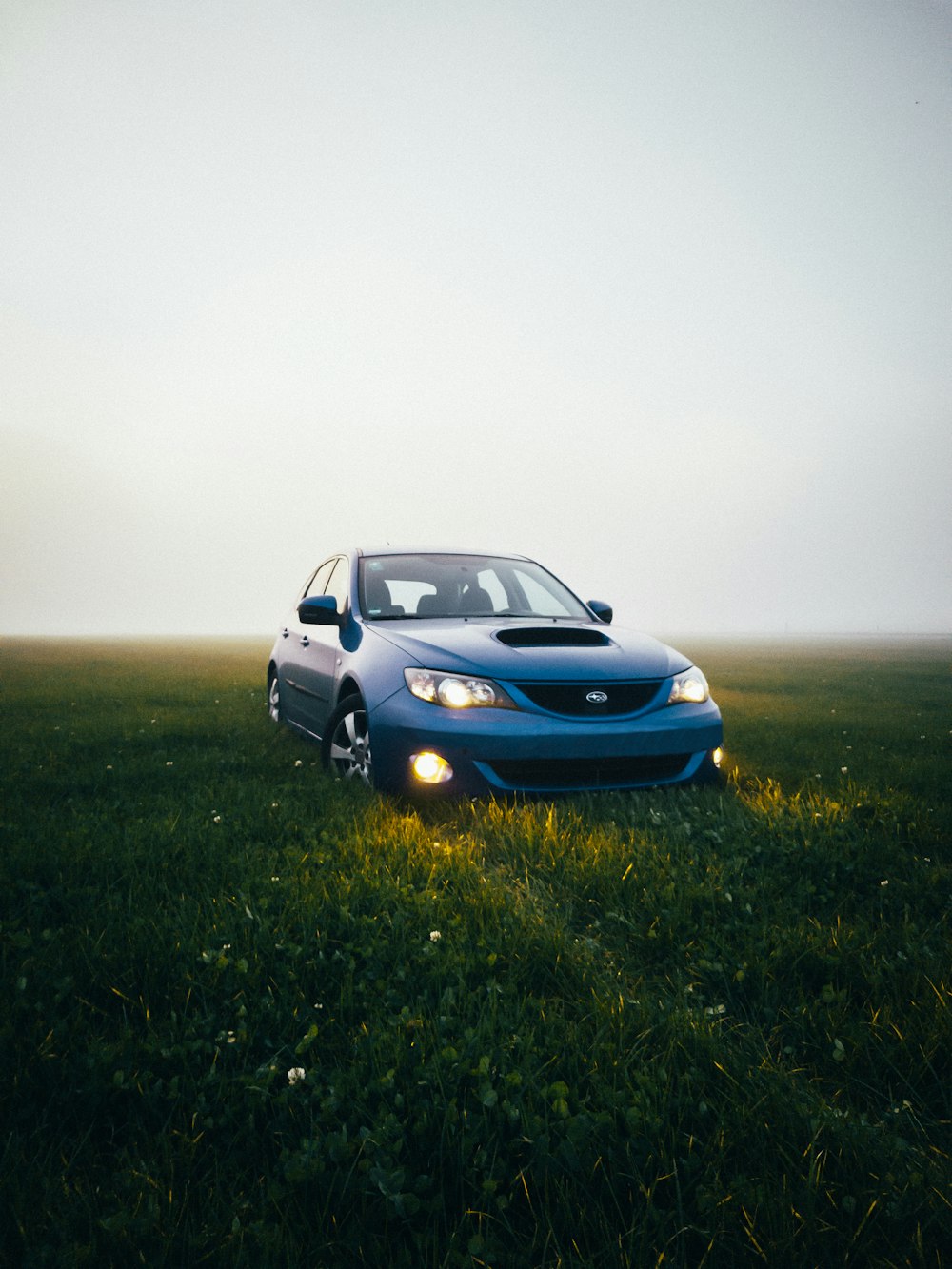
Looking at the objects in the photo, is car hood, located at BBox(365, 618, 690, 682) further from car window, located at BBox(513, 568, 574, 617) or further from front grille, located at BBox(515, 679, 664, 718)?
car window, located at BBox(513, 568, 574, 617)

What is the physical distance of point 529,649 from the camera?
14.5ft

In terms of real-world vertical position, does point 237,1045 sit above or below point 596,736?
below

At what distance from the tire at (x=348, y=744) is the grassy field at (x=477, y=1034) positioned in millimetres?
314

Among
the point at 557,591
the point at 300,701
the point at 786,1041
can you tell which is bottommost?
the point at 786,1041

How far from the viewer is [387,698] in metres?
4.26

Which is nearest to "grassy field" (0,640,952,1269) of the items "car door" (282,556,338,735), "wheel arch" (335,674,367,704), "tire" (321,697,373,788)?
"tire" (321,697,373,788)

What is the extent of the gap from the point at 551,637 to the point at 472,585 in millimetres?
1701

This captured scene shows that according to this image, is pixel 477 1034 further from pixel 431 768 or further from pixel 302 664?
pixel 302 664

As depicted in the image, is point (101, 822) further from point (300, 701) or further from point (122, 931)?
point (300, 701)

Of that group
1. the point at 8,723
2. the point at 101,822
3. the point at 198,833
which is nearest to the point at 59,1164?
the point at 198,833

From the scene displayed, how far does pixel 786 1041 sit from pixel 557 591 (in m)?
4.38

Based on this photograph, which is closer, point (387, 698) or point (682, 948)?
point (682, 948)

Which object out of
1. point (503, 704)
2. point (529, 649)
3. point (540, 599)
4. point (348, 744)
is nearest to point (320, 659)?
point (348, 744)

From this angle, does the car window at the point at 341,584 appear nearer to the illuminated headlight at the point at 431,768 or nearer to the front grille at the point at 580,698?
the illuminated headlight at the point at 431,768
